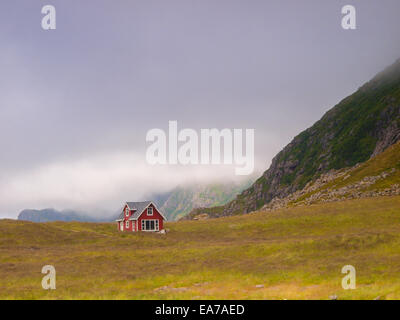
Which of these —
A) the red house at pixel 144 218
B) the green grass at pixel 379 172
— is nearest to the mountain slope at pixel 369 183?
the green grass at pixel 379 172

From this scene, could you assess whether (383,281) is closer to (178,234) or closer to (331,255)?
(331,255)

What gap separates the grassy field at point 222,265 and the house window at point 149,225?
19.7m

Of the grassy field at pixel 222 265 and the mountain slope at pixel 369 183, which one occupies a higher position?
the mountain slope at pixel 369 183

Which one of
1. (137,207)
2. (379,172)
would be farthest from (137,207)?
(379,172)

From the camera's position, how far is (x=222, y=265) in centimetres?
4325

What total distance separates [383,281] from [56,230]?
2760 inches

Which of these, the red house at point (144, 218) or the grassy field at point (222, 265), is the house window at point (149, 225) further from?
the grassy field at point (222, 265)

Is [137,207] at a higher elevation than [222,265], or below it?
higher

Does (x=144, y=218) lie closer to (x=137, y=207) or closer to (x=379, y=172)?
(x=137, y=207)

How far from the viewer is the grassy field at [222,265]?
96.0 ft

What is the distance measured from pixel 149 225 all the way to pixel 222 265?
179 feet
